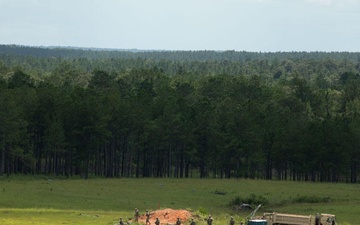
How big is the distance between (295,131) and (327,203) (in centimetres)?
3827

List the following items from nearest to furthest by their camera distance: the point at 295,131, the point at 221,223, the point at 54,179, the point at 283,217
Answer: the point at 283,217 < the point at 221,223 < the point at 54,179 < the point at 295,131

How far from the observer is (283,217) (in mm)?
52031

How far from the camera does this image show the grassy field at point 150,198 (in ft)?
208

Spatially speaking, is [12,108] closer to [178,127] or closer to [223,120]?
[178,127]

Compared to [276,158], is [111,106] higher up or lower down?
higher up

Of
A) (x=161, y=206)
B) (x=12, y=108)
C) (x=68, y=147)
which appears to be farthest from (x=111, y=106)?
(x=161, y=206)

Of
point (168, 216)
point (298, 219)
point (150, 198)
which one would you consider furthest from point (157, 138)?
point (298, 219)

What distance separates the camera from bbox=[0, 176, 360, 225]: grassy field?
208 ft

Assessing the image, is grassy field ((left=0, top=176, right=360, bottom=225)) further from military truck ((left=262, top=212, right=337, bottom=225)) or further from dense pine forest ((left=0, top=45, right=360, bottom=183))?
dense pine forest ((left=0, top=45, right=360, bottom=183))

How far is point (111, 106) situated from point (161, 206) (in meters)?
45.3

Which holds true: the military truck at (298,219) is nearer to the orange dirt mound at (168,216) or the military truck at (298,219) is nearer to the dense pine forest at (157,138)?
the orange dirt mound at (168,216)

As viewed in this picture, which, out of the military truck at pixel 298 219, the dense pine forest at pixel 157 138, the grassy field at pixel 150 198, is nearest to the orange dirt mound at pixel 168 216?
the grassy field at pixel 150 198

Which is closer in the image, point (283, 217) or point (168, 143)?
point (283, 217)

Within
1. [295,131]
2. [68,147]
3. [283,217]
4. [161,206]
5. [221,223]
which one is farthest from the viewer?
[295,131]
